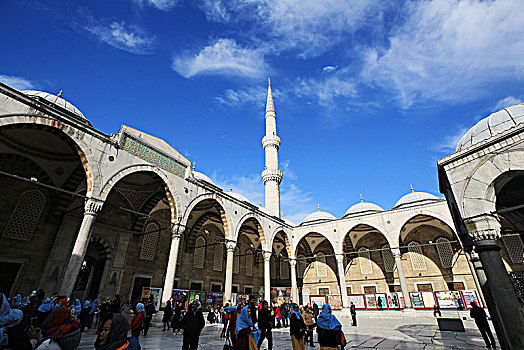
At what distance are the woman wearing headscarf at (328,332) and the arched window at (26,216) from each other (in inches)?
436

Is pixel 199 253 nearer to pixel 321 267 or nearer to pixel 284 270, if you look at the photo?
pixel 284 270

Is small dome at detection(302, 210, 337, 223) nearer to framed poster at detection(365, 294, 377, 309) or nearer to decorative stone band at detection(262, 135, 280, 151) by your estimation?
A: decorative stone band at detection(262, 135, 280, 151)

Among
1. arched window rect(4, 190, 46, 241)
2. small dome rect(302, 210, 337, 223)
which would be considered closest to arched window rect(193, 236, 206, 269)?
arched window rect(4, 190, 46, 241)

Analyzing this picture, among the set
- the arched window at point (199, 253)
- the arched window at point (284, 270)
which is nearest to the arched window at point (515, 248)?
the arched window at point (284, 270)

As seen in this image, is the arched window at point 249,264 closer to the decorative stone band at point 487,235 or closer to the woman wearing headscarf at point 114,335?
the decorative stone band at point 487,235

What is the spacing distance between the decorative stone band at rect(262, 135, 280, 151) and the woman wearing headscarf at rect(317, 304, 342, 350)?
64.5ft

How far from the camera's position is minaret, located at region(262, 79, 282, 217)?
68.6 feet

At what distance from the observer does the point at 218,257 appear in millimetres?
16375

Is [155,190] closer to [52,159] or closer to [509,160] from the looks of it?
[52,159]

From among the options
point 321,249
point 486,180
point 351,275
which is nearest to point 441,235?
point 351,275

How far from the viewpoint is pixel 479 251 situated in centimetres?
401

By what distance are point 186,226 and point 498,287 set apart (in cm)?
1074

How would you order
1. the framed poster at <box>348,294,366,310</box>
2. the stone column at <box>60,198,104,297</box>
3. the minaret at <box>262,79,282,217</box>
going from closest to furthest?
the stone column at <box>60,198,104,297</box>
the framed poster at <box>348,294,366,310</box>
the minaret at <box>262,79,282,217</box>

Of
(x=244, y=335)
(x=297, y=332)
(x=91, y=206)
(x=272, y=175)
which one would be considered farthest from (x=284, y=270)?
(x=244, y=335)
